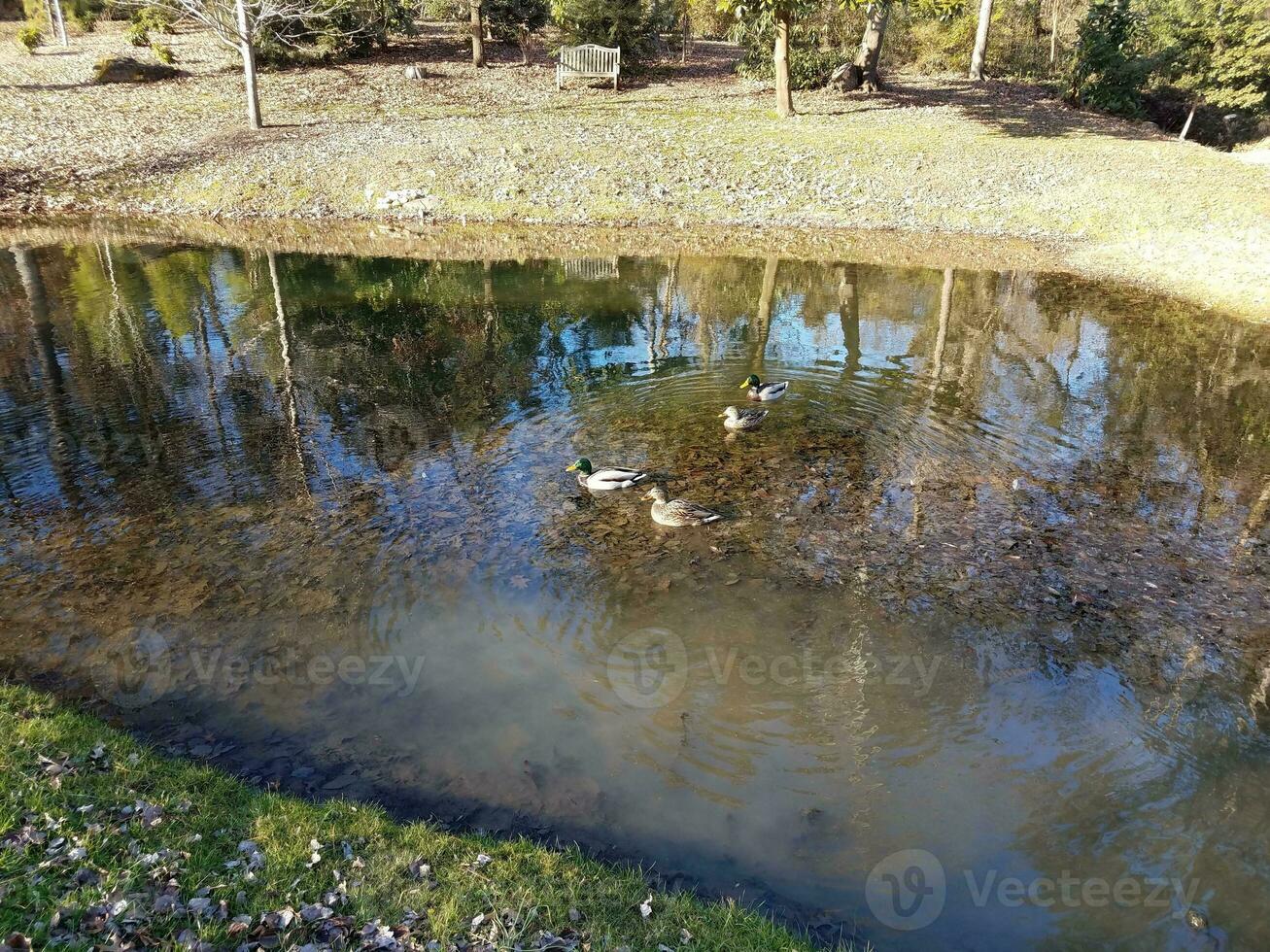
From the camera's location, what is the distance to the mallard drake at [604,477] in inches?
454

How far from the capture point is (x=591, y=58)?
4050cm

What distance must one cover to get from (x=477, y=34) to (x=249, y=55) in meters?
15.2

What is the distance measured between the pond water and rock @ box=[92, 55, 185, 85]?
90.8 feet

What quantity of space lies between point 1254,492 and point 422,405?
548 inches

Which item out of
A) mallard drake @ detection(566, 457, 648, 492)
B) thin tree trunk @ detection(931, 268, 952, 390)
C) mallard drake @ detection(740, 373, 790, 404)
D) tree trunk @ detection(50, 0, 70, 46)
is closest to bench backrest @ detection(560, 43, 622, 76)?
thin tree trunk @ detection(931, 268, 952, 390)

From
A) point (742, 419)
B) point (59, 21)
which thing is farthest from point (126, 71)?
point (742, 419)

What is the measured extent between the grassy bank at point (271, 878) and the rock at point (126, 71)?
43190 mm

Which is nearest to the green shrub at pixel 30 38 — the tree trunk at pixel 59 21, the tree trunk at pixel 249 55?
the tree trunk at pixel 59 21

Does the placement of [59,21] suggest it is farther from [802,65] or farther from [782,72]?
[802,65]

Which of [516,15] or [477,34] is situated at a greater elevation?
[516,15]

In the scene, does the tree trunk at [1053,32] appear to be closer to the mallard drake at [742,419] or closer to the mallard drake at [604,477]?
the mallard drake at [742,419]

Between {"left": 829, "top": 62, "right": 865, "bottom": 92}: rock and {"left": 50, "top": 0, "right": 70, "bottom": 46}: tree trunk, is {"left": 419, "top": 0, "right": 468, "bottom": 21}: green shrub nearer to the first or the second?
{"left": 50, "top": 0, "right": 70, "bottom": 46}: tree trunk

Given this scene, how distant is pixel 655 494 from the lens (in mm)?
11234

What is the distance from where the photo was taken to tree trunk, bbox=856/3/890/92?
3877cm
